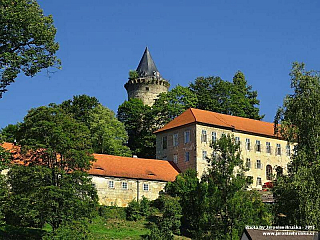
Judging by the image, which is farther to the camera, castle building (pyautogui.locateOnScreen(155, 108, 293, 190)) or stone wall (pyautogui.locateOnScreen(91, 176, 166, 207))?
castle building (pyautogui.locateOnScreen(155, 108, 293, 190))

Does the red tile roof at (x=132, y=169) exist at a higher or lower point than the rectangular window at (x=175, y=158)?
lower

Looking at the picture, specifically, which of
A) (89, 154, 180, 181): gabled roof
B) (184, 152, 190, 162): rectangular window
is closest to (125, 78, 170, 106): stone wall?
(184, 152, 190, 162): rectangular window

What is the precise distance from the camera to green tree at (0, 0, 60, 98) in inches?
1014

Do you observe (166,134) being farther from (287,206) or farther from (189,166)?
(287,206)

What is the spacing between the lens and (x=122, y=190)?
53.7 metres

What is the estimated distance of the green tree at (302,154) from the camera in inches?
1284

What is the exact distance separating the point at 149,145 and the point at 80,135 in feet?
108

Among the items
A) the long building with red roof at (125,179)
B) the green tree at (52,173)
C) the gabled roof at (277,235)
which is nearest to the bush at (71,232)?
the green tree at (52,173)

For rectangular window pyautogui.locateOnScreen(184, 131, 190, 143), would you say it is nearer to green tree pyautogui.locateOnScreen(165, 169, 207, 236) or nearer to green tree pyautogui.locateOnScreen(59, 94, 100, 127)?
green tree pyautogui.locateOnScreen(165, 169, 207, 236)

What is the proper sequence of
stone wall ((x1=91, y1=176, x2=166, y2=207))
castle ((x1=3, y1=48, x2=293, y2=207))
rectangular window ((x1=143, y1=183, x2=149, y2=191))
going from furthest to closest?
rectangular window ((x1=143, y1=183, x2=149, y2=191))
castle ((x1=3, y1=48, x2=293, y2=207))
stone wall ((x1=91, y1=176, x2=166, y2=207))

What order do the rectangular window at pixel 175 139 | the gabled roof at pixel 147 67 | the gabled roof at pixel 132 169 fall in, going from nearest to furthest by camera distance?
1. the gabled roof at pixel 132 169
2. the rectangular window at pixel 175 139
3. the gabled roof at pixel 147 67

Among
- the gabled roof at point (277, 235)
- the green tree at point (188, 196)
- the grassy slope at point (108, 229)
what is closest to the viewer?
the gabled roof at point (277, 235)

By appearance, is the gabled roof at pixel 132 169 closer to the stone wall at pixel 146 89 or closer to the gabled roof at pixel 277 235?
the stone wall at pixel 146 89

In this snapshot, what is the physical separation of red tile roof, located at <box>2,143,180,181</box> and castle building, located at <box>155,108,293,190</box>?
305 cm
